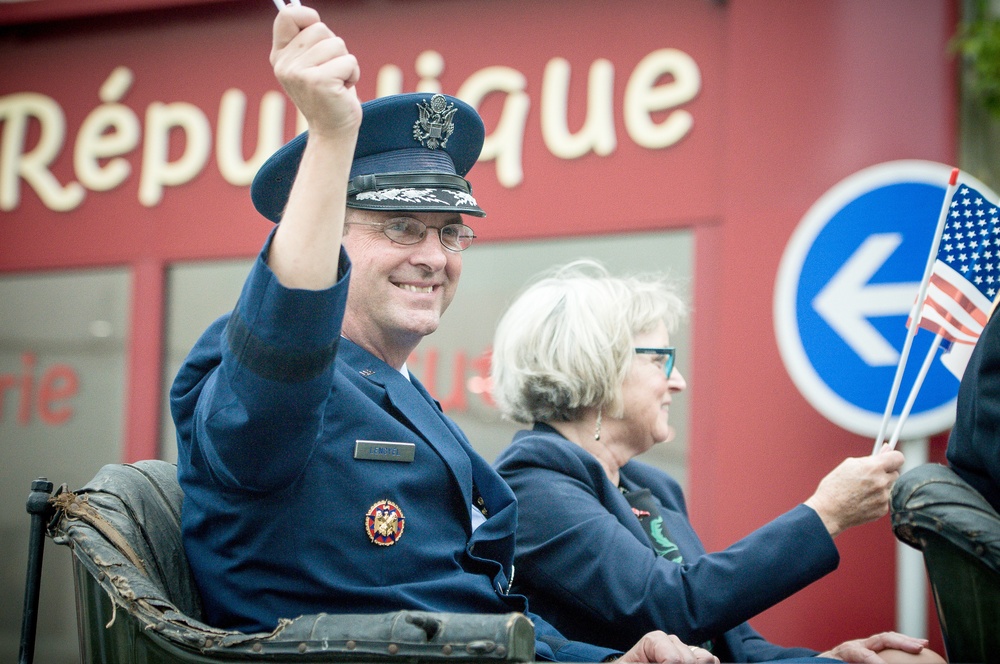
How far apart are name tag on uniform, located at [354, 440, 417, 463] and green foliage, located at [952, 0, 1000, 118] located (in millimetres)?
3312

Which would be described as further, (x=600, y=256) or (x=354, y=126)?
(x=600, y=256)

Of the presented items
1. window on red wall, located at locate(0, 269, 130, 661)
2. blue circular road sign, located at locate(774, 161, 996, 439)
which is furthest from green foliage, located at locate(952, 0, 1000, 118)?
window on red wall, located at locate(0, 269, 130, 661)

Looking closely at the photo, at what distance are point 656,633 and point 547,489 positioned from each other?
0.41 m

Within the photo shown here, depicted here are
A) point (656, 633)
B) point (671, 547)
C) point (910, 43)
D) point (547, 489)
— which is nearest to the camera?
point (656, 633)

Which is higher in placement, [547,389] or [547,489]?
[547,389]

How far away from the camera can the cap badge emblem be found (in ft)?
7.03

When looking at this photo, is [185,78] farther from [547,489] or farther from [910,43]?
[547,489]

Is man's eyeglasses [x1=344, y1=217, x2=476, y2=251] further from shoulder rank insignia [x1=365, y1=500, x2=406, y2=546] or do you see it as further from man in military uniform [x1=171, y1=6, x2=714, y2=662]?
shoulder rank insignia [x1=365, y1=500, x2=406, y2=546]

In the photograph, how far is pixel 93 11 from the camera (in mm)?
5980

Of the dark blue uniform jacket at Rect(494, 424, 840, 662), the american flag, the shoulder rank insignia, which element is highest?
the american flag

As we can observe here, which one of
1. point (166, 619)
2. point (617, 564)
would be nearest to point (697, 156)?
point (617, 564)

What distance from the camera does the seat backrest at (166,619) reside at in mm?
1478

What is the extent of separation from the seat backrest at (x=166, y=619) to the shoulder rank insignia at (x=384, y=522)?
0.84 feet

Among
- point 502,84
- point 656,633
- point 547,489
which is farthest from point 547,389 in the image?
point 502,84
